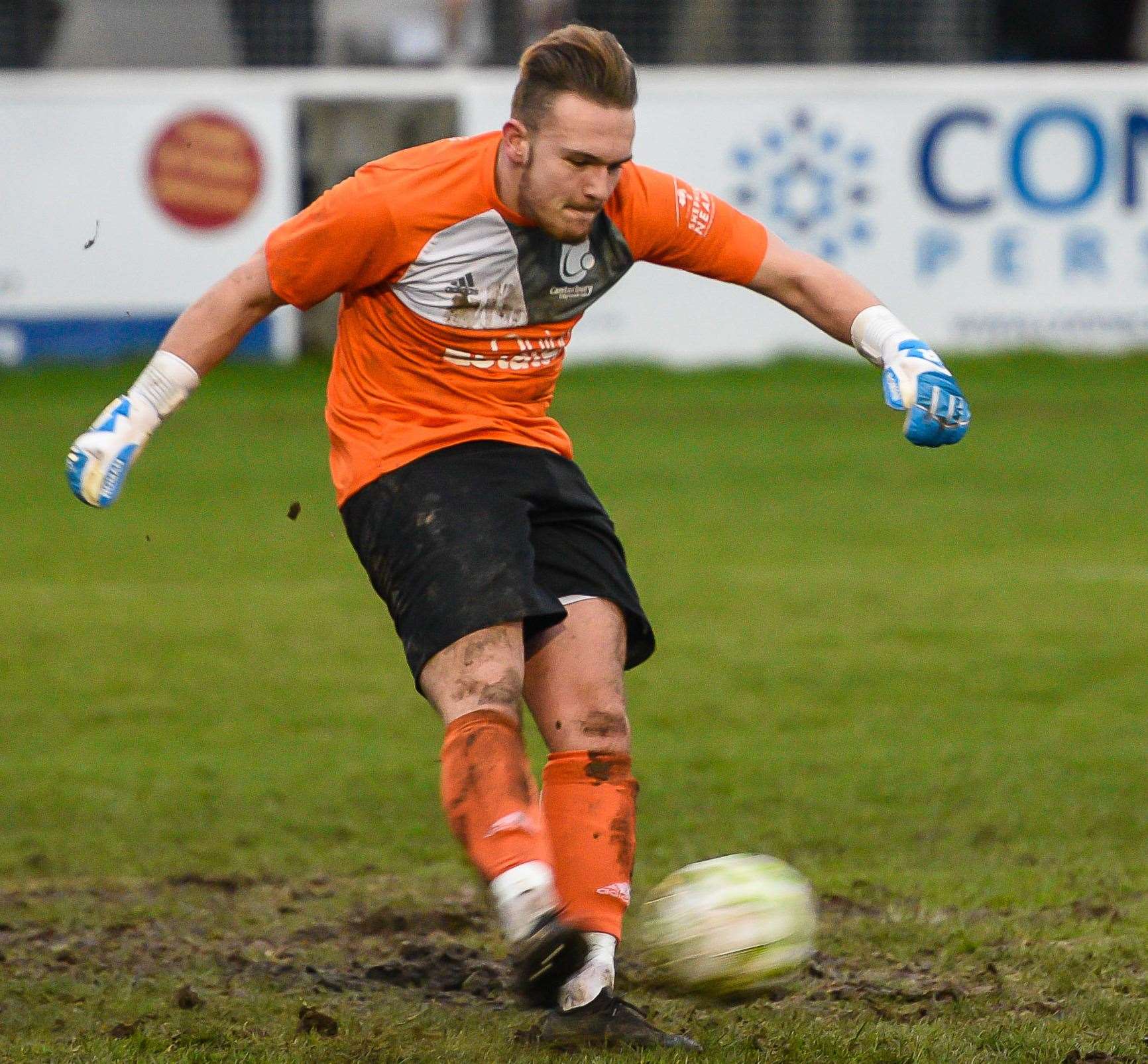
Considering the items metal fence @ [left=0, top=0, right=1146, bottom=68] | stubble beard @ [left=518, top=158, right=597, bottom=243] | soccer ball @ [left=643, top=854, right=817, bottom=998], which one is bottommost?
soccer ball @ [left=643, top=854, right=817, bottom=998]

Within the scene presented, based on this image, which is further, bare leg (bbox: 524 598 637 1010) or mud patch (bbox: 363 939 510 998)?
mud patch (bbox: 363 939 510 998)

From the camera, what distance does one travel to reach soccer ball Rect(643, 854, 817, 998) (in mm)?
3625

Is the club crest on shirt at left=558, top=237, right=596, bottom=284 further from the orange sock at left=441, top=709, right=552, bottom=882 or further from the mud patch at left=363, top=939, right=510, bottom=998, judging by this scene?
the mud patch at left=363, top=939, right=510, bottom=998

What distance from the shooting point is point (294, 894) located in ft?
17.0

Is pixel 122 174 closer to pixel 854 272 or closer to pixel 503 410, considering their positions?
pixel 854 272

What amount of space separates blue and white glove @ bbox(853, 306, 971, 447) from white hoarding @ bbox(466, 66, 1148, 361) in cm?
1381

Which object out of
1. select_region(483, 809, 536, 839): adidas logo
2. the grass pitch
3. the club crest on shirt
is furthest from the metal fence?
select_region(483, 809, 536, 839): adidas logo

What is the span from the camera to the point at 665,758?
6754mm

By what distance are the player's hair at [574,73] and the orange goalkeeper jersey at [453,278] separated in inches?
7.9

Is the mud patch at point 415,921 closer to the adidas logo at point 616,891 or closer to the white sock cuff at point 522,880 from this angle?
the adidas logo at point 616,891

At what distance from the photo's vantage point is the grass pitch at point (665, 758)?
4.03 meters

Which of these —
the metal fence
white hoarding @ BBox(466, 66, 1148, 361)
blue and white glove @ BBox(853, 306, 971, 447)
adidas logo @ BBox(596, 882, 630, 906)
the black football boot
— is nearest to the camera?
the black football boot

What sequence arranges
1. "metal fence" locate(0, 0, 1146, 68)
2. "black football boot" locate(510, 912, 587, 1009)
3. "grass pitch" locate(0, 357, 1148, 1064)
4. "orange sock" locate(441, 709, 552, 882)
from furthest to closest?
1. "metal fence" locate(0, 0, 1146, 68)
2. "grass pitch" locate(0, 357, 1148, 1064)
3. "orange sock" locate(441, 709, 552, 882)
4. "black football boot" locate(510, 912, 587, 1009)

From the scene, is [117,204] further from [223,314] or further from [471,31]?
[223,314]
